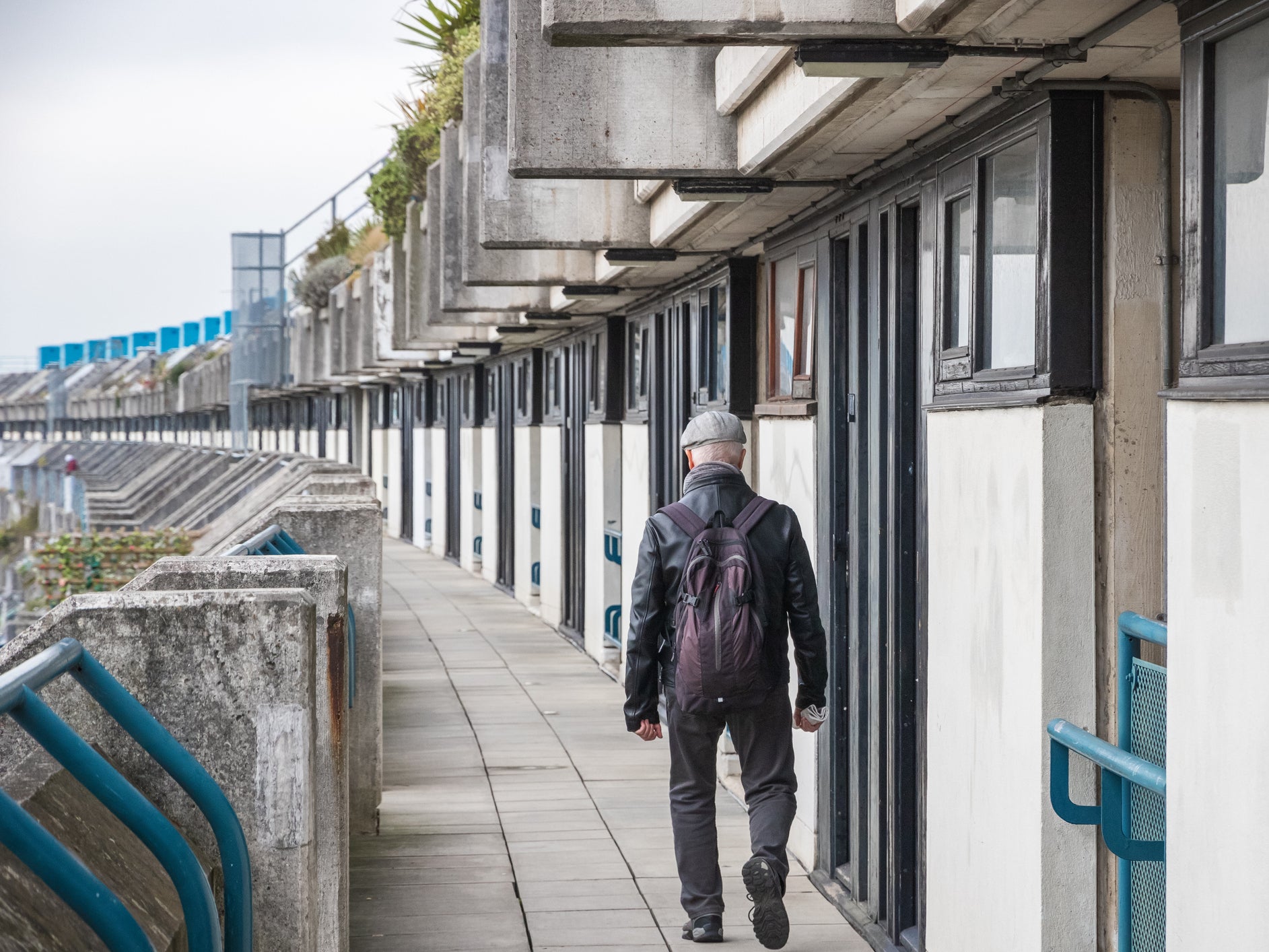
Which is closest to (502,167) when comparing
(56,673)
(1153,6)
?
(1153,6)

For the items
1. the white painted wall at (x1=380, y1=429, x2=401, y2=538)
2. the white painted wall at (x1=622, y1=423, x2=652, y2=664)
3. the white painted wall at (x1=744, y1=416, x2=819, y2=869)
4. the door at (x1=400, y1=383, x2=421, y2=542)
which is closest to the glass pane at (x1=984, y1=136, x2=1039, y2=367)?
the white painted wall at (x1=744, y1=416, x2=819, y2=869)

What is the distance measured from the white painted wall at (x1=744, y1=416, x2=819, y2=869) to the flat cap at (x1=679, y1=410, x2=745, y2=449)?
102 cm

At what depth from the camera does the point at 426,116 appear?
894 inches

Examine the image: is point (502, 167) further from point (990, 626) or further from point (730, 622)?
point (990, 626)

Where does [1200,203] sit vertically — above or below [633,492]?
above

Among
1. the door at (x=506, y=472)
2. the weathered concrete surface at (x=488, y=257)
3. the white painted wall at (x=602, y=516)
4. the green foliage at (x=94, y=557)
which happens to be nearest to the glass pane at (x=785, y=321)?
the weathered concrete surface at (x=488, y=257)

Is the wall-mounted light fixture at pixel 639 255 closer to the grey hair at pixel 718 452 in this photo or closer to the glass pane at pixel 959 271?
the grey hair at pixel 718 452

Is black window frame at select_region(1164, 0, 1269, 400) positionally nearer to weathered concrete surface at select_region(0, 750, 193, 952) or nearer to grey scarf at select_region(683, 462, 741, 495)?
weathered concrete surface at select_region(0, 750, 193, 952)

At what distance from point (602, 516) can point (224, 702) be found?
10.2 meters

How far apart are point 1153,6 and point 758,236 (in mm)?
4775

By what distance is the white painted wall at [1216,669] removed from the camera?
2.99m

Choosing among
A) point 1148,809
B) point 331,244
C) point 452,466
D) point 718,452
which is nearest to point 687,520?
point 718,452

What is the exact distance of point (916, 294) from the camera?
19.1ft

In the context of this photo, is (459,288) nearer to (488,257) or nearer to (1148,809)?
(488,257)
